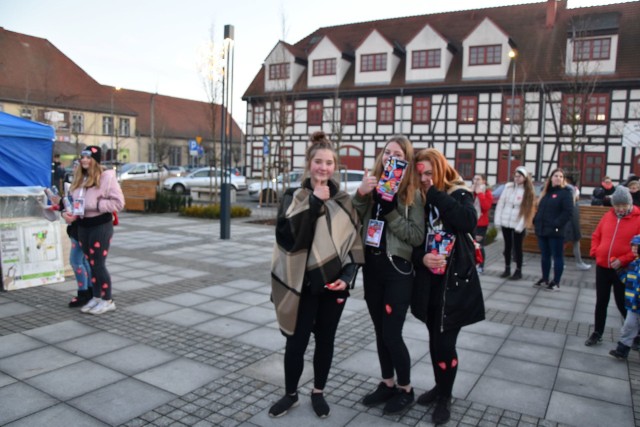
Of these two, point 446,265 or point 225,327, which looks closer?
point 446,265

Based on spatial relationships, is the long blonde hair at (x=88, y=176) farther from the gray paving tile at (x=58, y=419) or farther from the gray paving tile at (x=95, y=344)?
the gray paving tile at (x=58, y=419)

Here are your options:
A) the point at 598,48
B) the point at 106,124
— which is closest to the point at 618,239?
A: the point at 598,48


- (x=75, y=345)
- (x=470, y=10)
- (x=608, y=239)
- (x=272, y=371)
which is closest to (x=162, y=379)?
(x=272, y=371)

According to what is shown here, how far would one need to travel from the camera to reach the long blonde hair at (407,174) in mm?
3410

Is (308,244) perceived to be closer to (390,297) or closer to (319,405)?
(390,297)

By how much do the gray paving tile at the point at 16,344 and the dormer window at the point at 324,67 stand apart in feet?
103

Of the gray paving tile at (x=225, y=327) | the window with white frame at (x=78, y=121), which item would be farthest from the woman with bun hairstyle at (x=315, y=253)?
the window with white frame at (x=78, y=121)

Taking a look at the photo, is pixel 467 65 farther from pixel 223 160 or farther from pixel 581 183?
pixel 223 160

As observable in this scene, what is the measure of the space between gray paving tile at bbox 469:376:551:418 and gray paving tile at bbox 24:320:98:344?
3734 mm

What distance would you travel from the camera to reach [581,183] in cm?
2836

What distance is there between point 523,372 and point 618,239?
5.49 ft

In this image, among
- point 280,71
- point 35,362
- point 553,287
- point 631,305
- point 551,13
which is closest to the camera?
point 35,362

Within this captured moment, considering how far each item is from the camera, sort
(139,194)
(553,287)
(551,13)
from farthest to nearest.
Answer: (551,13), (139,194), (553,287)

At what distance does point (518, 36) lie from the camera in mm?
31750
